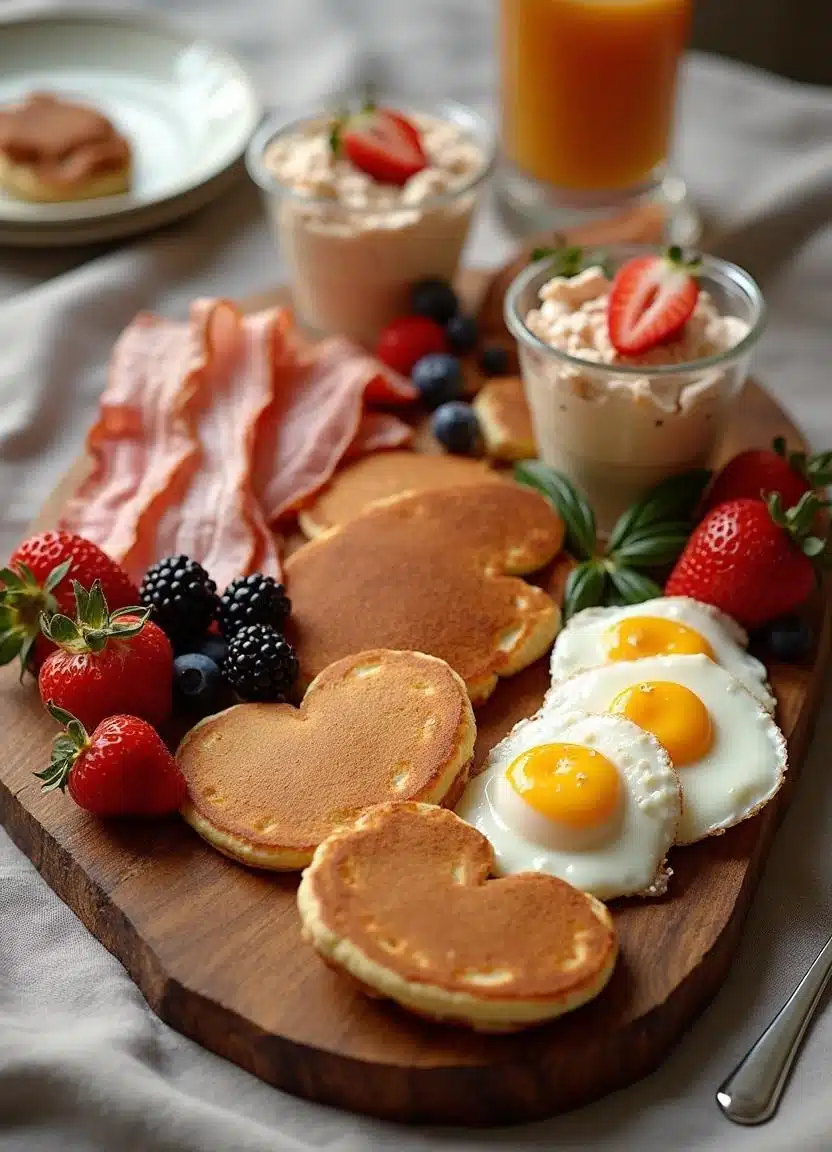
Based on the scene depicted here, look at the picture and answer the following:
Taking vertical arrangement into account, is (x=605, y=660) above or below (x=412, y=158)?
below

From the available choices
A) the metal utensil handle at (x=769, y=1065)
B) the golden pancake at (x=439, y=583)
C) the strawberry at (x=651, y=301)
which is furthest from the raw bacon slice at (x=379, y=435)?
the metal utensil handle at (x=769, y=1065)

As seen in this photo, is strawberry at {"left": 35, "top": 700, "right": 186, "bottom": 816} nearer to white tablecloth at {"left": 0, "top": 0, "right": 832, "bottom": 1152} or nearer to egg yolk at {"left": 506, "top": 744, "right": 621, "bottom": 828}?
white tablecloth at {"left": 0, "top": 0, "right": 832, "bottom": 1152}

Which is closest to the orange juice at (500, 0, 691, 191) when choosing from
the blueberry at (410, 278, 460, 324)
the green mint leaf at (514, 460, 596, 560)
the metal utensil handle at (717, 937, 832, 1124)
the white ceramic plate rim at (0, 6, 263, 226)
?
the blueberry at (410, 278, 460, 324)

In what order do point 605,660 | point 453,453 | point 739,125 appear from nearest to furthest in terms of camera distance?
1. point 605,660
2. point 453,453
3. point 739,125

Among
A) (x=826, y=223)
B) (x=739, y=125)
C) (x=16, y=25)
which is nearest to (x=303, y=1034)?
(x=826, y=223)

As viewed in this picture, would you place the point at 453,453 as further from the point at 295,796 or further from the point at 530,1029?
the point at 530,1029

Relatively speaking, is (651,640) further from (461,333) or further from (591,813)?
(461,333)

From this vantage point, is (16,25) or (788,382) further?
→ (16,25)
